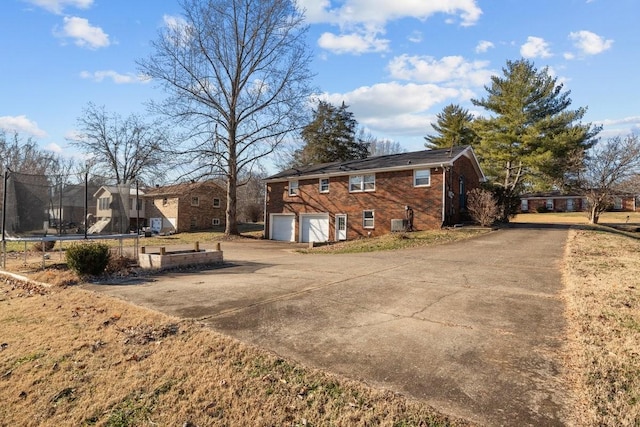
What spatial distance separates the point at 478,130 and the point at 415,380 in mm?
38760

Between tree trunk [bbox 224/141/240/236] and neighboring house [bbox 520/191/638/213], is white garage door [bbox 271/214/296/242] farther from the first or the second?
neighboring house [bbox 520/191/638/213]

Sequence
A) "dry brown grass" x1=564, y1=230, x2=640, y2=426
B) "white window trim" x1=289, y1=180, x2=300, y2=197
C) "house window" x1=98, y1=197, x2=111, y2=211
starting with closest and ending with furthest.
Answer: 1. "dry brown grass" x1=564, y1=230, x2=640, y2=426
2. "house window" x1=98, y1=197, x2=111, y2=211
3. "white window trim" x1=289, y1=180, x2=300, y2=197

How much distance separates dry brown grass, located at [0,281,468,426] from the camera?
3107 mm

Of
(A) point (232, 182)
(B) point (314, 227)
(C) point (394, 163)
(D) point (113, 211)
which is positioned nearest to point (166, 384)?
(D) point (113, 211)

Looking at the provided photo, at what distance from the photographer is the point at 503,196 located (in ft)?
81.4

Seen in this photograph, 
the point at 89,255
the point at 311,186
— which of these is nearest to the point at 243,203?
the point at 311,186

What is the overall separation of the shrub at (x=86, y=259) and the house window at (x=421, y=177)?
16.9 m

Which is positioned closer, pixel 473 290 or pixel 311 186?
pixel 473 290

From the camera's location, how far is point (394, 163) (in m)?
22.9

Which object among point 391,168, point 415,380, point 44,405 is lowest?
point 44,405

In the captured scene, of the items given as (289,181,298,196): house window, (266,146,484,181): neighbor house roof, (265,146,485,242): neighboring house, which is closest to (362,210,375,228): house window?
(265,146,485,242): neighboring house

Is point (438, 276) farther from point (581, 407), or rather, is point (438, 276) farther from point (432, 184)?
point (432, 184)

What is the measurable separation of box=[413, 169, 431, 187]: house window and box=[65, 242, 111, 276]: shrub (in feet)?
55.6

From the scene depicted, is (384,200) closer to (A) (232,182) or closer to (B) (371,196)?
(B) (371,196)
